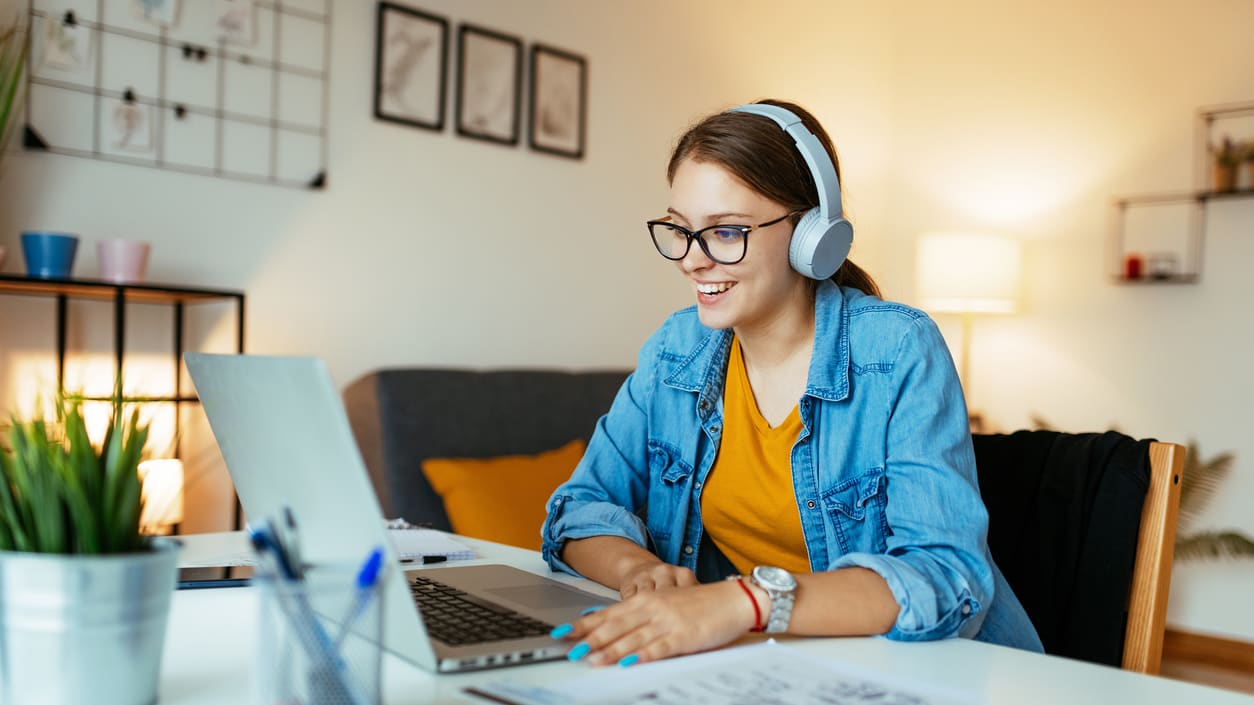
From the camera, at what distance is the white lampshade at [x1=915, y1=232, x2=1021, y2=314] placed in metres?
3.80

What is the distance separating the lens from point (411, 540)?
1295 millimetres

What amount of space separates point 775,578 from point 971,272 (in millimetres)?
3143

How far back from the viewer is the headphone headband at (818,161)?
1267 millimetres

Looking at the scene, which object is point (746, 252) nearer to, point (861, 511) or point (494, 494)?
point (861, 511)

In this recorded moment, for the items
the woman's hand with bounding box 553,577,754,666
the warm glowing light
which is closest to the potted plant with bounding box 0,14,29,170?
the warm glowing light

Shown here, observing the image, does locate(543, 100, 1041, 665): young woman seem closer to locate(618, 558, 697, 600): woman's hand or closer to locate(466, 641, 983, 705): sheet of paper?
locate(618, 558, 697, 600): woman's hand

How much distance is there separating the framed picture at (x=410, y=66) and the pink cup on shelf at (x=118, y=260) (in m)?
0.90

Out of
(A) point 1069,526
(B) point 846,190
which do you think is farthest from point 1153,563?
(B) point 846,190

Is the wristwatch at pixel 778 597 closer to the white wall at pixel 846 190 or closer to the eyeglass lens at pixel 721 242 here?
the eyeglass lens at pixel 721 242

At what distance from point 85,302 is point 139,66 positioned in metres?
0.57

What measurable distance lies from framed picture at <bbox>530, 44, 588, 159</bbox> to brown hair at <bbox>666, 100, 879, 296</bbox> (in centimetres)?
203

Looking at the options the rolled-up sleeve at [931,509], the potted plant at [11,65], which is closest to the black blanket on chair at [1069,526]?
the rolled-up sleeve at [931,509]

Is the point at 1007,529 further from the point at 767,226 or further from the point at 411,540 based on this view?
the point at 411,540

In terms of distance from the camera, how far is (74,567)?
Answer: 1.97 feet
